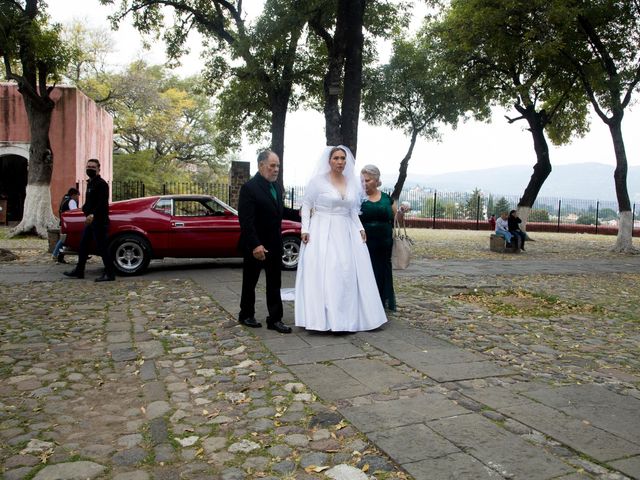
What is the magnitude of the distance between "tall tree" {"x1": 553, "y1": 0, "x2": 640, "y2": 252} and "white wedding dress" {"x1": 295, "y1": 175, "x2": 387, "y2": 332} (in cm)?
1433

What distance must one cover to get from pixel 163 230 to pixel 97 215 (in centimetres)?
145

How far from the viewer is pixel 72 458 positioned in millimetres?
3133

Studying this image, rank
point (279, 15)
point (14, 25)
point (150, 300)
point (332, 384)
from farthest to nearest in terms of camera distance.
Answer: point (279, 15), point (14, 25), point (150, 300), point (332, 384)

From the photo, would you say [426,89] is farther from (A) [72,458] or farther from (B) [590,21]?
(A) [72,458]

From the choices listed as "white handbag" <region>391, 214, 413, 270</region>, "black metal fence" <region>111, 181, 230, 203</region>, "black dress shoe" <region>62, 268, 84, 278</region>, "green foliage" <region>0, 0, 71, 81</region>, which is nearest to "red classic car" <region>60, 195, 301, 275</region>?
"black dress shoe" <region>62, 268, 84, 278</region>

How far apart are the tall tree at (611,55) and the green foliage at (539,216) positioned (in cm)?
1686

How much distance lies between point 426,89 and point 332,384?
24.8 meters

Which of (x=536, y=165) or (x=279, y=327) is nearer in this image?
(x=279, y=327)

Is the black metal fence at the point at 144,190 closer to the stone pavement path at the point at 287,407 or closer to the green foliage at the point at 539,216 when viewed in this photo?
the green foliage at the point at 539,216

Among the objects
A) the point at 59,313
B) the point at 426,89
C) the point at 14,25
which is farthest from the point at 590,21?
the point at 59,313

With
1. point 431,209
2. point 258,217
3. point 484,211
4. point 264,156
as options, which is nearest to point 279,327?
point 258,217

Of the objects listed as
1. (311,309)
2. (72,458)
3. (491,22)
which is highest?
(491,22)

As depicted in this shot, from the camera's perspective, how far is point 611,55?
19.7 m

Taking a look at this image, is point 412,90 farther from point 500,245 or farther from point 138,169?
point 138,169
